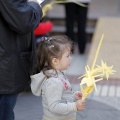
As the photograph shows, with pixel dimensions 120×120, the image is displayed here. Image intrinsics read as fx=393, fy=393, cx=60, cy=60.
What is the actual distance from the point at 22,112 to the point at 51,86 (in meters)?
1.94

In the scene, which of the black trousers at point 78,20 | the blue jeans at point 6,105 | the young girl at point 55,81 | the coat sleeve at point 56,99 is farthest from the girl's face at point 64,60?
the black trousers at point 78,20

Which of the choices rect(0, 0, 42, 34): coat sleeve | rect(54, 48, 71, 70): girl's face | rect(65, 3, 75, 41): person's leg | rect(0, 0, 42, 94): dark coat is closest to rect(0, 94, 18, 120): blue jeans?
rect(0, 0, 42, 94): dark coat

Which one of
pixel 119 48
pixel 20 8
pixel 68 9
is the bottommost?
pixel 119 48

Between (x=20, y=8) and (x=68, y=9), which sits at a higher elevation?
(x=20, y=8)

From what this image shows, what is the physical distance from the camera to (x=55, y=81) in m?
2.95

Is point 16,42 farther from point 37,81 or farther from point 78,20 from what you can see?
point 78,20

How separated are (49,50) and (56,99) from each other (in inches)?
14.7

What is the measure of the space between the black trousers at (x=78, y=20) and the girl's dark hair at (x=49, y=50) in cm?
412

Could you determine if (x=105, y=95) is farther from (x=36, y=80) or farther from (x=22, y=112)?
(x=36, y=80)

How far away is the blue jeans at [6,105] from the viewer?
10.3 ft

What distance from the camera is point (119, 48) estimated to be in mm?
6887

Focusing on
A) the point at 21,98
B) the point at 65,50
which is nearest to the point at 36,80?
the point at 65,50

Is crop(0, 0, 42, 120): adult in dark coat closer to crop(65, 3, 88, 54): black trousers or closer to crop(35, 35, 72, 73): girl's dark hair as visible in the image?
crop(35, 35, 72, 73): girl's dark hair

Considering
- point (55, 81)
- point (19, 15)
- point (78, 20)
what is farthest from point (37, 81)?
point (78, 20)
